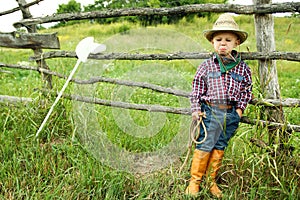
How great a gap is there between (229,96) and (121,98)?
153 cm

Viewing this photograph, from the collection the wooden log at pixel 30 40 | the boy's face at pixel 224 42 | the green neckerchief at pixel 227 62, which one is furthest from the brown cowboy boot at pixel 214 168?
the wooden log at pixel 30 40

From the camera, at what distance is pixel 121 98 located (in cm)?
399

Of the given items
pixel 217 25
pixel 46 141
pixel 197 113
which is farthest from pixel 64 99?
pixel 217 25

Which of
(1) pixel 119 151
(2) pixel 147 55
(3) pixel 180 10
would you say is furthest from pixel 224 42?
(1) pixel 119 151

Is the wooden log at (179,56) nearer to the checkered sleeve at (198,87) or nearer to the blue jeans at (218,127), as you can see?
the checkered sleeve at (198,87)

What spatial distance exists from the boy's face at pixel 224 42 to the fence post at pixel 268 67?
20 centimetres

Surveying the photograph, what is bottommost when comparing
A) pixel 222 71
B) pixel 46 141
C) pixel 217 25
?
pixel 46 141

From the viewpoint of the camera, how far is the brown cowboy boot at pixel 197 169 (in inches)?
109

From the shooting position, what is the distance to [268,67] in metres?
2.71

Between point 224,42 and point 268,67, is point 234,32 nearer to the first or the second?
point 224,42

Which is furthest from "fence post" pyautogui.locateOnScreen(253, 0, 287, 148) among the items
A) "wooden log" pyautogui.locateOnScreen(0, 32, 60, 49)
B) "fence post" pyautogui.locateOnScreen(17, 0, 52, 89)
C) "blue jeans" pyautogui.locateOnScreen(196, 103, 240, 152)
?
"fence post" pyautogui.locateOnScreen(17, 0, 52, 89)

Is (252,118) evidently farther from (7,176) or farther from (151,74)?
(7,176)

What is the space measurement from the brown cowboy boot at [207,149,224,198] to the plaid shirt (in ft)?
1.09

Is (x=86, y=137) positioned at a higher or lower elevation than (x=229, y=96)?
lower
